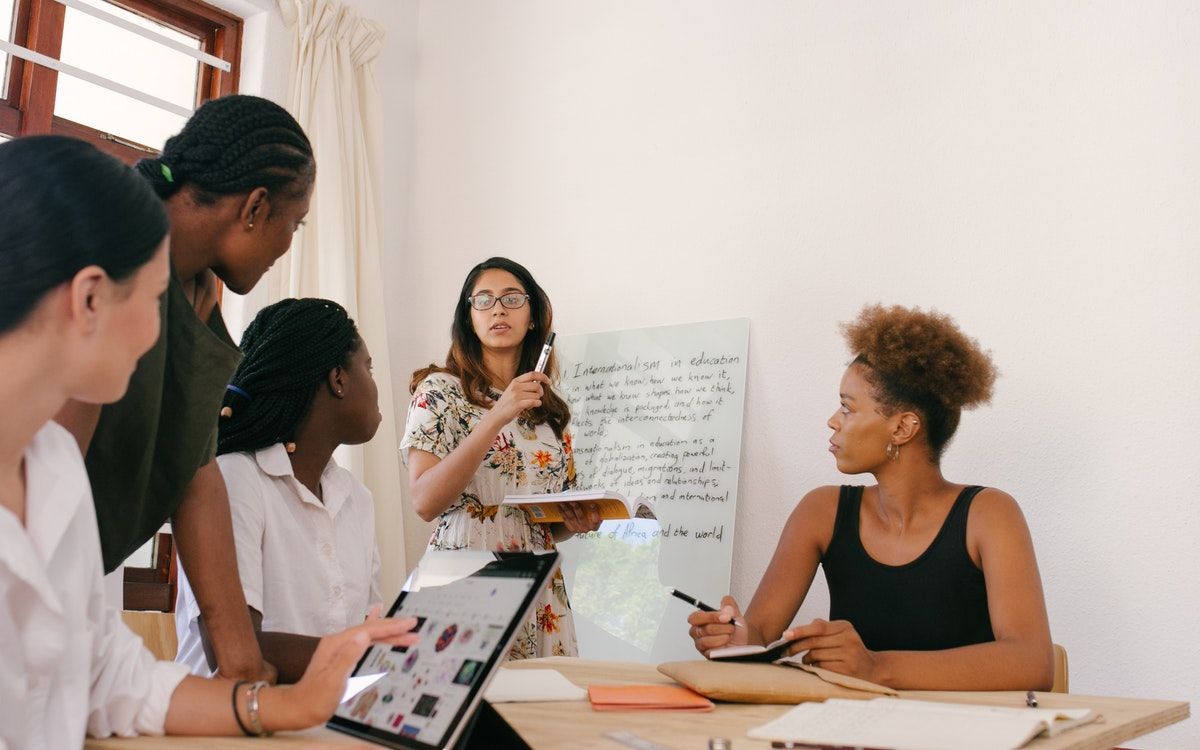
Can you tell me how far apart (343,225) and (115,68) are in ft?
2.61

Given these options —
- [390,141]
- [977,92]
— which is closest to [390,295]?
[390,141]

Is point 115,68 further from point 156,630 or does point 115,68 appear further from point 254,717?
point 254,717

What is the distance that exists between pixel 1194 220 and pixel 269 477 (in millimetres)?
1960

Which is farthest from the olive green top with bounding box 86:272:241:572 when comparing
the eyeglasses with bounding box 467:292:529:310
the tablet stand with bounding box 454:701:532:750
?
the eyeglasses with bounding box 467:292:529:310

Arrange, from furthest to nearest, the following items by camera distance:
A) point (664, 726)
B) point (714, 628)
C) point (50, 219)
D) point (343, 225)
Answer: point (343, 225) → point (714, 628) → point (664, 726) → point (50, 219)

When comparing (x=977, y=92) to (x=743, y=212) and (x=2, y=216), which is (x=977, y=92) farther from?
(x=2, y=216)

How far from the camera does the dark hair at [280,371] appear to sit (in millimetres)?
1617

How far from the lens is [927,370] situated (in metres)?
2.07

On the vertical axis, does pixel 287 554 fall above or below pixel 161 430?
below

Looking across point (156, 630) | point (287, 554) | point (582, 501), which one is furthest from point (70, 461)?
point (582, 501)

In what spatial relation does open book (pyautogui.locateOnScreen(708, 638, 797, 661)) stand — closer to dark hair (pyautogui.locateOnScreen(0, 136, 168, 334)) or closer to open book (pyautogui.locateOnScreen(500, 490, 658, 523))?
open book (pyautogui.locateOnScreen(500, 490, 658, 523))

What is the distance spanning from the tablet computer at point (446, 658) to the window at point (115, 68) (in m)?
2.08

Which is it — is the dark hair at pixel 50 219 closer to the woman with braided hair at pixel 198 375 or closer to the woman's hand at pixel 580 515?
the woman with braided hair at pixel 198 375

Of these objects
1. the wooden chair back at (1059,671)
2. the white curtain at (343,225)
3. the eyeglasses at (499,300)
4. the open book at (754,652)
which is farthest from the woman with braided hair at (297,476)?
the white curtain at (343,225)
